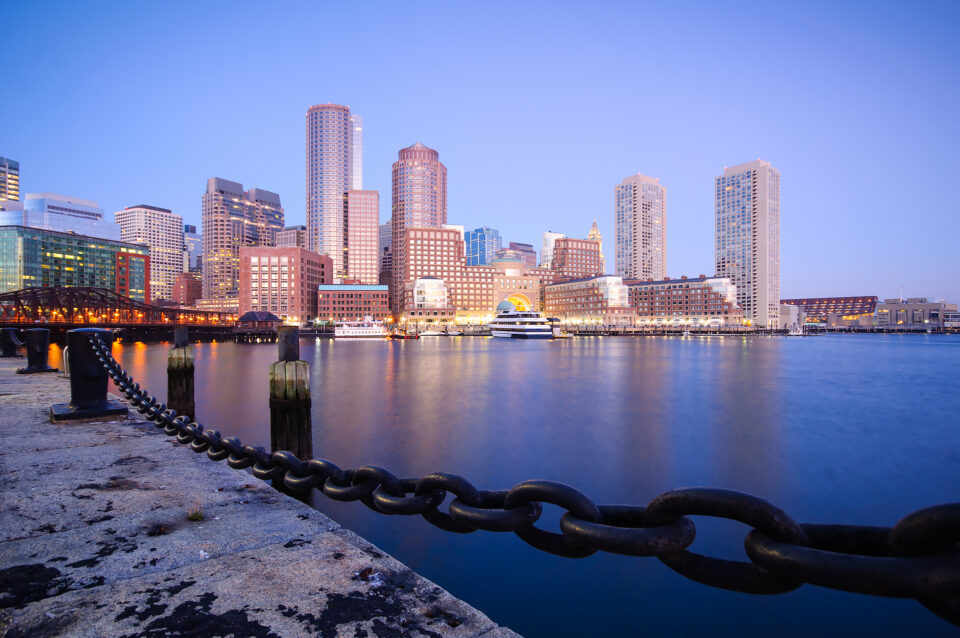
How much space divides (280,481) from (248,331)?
120 metres

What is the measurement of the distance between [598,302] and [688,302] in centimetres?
3728

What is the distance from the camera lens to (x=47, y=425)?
6.45m

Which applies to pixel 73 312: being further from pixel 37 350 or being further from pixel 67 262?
pixel 37 350

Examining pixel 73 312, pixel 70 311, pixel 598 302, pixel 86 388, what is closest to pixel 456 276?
pixel 598 302

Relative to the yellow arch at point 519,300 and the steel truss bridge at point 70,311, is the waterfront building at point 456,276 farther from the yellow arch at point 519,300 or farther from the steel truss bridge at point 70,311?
the steel truss bridge at point 70,311

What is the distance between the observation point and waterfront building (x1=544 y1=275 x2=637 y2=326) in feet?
552

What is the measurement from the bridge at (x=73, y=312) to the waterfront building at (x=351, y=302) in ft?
141

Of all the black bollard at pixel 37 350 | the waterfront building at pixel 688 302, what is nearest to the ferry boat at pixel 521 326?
the waterfront building at pixel 688 302

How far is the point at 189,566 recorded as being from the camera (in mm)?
2639

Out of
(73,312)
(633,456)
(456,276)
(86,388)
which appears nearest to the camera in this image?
(86,388)

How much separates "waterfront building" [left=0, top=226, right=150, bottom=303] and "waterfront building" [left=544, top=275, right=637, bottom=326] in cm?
15781

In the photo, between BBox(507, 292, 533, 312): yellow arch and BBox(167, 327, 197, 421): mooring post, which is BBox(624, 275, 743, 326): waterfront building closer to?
BBox(507, 292, 533, 312): yellow arch

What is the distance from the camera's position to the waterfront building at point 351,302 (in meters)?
161

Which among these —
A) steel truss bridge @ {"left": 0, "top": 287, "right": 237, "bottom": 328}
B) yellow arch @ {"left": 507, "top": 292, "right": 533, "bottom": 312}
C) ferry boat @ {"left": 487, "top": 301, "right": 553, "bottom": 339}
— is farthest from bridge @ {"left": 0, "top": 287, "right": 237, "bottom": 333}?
yellow arch @ {"left": 507, "top": 292, "right": 533, "bottom": 312}
